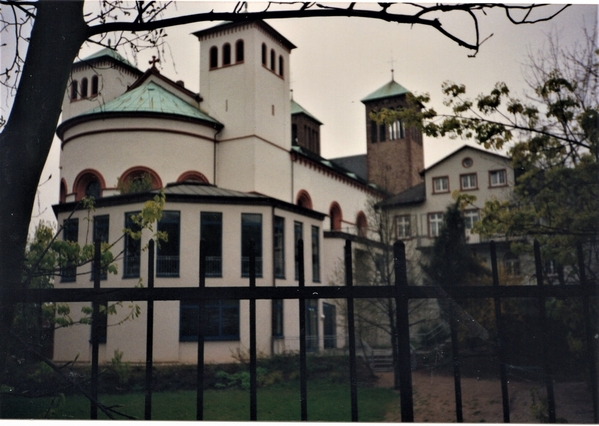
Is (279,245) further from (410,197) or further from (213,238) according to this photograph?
(410,197)

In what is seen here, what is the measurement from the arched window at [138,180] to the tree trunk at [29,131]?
9532 millimetres

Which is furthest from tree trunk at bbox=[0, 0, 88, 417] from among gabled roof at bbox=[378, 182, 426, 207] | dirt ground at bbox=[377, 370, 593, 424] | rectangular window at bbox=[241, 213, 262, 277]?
rectangular window at bbox=[241, 213, 262, 277]

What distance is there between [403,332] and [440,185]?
28.1 feet

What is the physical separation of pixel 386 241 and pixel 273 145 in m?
3.66

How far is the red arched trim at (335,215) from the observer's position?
18.1 meters

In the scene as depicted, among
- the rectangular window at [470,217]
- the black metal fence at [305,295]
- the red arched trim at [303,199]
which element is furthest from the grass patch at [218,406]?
the red arched trim at [303,199]

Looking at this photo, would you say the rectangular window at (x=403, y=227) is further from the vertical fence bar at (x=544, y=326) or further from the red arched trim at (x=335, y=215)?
the vertical fence bar at (x=544, y=326)

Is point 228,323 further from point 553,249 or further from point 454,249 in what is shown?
point 553,249

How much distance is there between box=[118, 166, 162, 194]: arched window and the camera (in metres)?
12.7

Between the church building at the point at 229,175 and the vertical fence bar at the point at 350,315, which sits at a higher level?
the church building at the point at 229,175

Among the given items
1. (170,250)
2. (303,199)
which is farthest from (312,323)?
(170,250)

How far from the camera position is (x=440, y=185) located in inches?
434

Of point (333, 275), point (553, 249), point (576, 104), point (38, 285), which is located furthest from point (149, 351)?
point (333, 275)

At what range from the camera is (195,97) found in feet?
46.4
